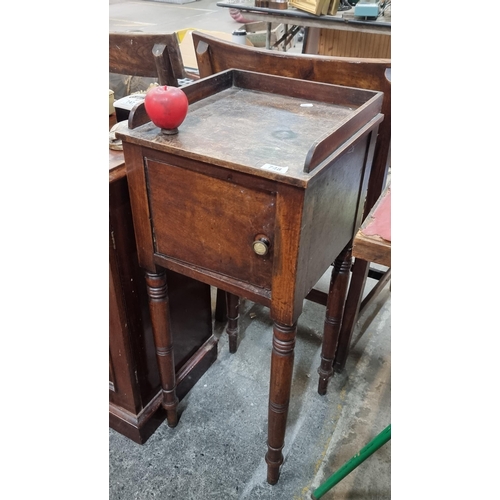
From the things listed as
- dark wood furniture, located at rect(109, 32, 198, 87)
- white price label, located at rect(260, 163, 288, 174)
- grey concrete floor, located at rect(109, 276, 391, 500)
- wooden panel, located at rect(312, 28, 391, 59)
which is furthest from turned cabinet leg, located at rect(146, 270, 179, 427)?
wooden panel, located at rect(312, 28, 391, 59)

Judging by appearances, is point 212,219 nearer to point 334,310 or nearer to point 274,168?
point 274,168

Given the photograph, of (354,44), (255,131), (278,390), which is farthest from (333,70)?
(354,44)

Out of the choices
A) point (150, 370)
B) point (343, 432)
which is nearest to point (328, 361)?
point (343, 432)

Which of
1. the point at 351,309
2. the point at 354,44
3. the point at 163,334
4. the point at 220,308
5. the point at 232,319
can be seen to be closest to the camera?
the point at 163,334

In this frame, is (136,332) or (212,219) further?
(136,332)

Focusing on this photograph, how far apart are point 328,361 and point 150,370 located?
538mm

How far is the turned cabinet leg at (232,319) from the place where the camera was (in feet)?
5.06

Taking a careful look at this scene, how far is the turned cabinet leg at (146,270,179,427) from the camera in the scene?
1056mm

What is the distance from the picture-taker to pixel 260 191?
0.76 meters

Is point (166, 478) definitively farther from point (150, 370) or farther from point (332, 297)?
point (332, 297)

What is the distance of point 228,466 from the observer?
1249 millimetres

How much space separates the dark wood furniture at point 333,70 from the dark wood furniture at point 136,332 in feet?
1.35

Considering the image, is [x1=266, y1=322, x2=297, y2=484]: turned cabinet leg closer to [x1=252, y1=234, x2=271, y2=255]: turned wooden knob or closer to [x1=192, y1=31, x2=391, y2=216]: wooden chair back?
[x1=252, y1=234, x2=271, y2=255]: turned wooden knob

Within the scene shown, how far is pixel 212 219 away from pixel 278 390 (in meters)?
0.44
